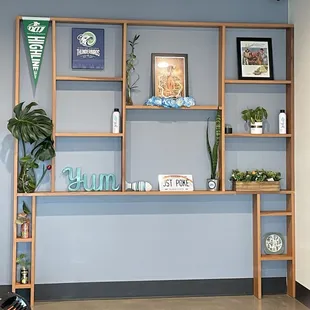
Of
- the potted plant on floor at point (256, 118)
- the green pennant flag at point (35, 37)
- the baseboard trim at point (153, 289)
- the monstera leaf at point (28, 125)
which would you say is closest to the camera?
the monstera leaf at point (28, 125)

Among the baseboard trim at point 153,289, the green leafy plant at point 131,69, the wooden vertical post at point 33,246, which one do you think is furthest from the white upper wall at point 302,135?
the wooden vertical post at point 33,246

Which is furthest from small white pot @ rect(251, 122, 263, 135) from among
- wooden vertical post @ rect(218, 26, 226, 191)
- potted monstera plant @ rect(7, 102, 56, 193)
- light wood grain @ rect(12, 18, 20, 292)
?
light wood grain @ rect(12, 18, 20, 292)

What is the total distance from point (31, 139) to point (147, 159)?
110cm

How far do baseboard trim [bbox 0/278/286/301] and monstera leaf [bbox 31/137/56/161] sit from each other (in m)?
1.20

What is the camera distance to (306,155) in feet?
14.3

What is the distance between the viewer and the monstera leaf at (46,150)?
14.1ft

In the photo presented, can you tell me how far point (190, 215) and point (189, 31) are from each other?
1.77m

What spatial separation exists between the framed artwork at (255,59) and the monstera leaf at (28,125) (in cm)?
190

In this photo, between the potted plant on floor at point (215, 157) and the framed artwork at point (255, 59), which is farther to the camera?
the framed artwork at point (255, 59)

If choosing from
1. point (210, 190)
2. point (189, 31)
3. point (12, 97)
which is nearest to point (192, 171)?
point (210, 190)

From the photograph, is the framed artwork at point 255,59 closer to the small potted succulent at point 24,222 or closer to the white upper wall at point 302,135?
the white upper wall at point 302,135

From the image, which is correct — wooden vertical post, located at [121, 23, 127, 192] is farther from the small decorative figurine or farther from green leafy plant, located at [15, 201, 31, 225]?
green leafy plant, located at [15, 201, 31, 225]

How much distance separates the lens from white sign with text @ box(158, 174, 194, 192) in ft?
Answer: 14.8

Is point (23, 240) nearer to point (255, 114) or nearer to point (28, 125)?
point (28, 125)
